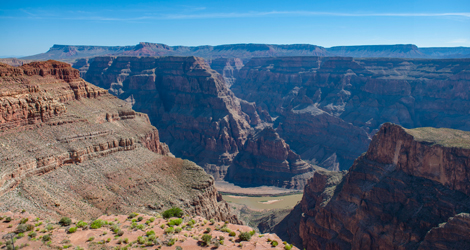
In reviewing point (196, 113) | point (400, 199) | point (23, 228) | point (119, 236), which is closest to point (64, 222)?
point (23, 228)

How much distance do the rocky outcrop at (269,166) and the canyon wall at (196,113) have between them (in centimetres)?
35

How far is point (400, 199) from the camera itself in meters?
58.4

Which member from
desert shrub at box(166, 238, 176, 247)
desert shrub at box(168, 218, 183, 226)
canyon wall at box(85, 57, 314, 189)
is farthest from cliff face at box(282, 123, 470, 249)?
canyon wall at box(85, 57, 314, 189)

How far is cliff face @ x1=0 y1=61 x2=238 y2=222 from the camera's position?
44000 mm

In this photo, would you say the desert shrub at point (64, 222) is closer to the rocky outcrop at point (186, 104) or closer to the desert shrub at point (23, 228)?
the desert shrub at point (23, 228)

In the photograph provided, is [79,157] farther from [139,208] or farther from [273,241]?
[273,241]

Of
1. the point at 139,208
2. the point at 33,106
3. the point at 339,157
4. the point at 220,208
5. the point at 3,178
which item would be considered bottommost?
the point at 339,157

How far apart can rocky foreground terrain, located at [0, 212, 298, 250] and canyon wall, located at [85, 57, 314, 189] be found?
88677mm

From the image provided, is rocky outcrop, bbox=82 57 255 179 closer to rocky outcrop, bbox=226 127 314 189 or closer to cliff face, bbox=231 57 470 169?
rocky outcrop, bbox=226 127 314 189

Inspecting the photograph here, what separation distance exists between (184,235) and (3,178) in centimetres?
2414

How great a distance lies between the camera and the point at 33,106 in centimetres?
5297

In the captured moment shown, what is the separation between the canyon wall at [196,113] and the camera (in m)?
130

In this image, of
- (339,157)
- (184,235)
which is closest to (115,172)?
(184,235)

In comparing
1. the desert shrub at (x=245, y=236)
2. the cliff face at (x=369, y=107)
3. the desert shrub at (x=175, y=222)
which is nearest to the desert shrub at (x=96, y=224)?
the desert shrub at (x=175, y=222)
